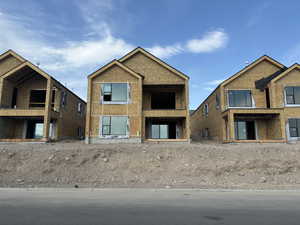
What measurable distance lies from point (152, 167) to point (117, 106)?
843cm

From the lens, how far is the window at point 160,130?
76.8 feet

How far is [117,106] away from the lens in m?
20.1

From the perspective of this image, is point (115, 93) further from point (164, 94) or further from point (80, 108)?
point (80, 108)

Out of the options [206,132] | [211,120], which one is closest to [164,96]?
[211,120]

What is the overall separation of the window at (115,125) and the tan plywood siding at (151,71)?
499 cm

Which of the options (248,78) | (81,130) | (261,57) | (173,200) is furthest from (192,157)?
(81,130)

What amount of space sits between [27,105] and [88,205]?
1955 cm

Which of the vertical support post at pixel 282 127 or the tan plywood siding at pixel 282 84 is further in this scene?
the tan plywood siding at pixel 282 84

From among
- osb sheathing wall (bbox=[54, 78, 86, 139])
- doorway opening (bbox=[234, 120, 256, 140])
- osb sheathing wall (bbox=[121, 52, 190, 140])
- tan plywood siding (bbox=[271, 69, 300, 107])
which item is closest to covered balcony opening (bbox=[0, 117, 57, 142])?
osb sheathing wall (bbox=[54, 78, 86, 139])

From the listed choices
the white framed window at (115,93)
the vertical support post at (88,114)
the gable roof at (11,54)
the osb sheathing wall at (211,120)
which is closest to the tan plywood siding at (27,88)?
the gable roof at (11,54)

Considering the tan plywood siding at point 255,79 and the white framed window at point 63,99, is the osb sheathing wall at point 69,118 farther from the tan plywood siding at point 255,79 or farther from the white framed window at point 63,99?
the tan plywood siding at point 255,79

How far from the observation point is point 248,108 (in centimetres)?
2019

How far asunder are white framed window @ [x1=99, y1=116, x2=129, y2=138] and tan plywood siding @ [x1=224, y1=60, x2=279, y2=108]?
430 inches

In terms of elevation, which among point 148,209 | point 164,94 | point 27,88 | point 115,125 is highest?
point 27,88
